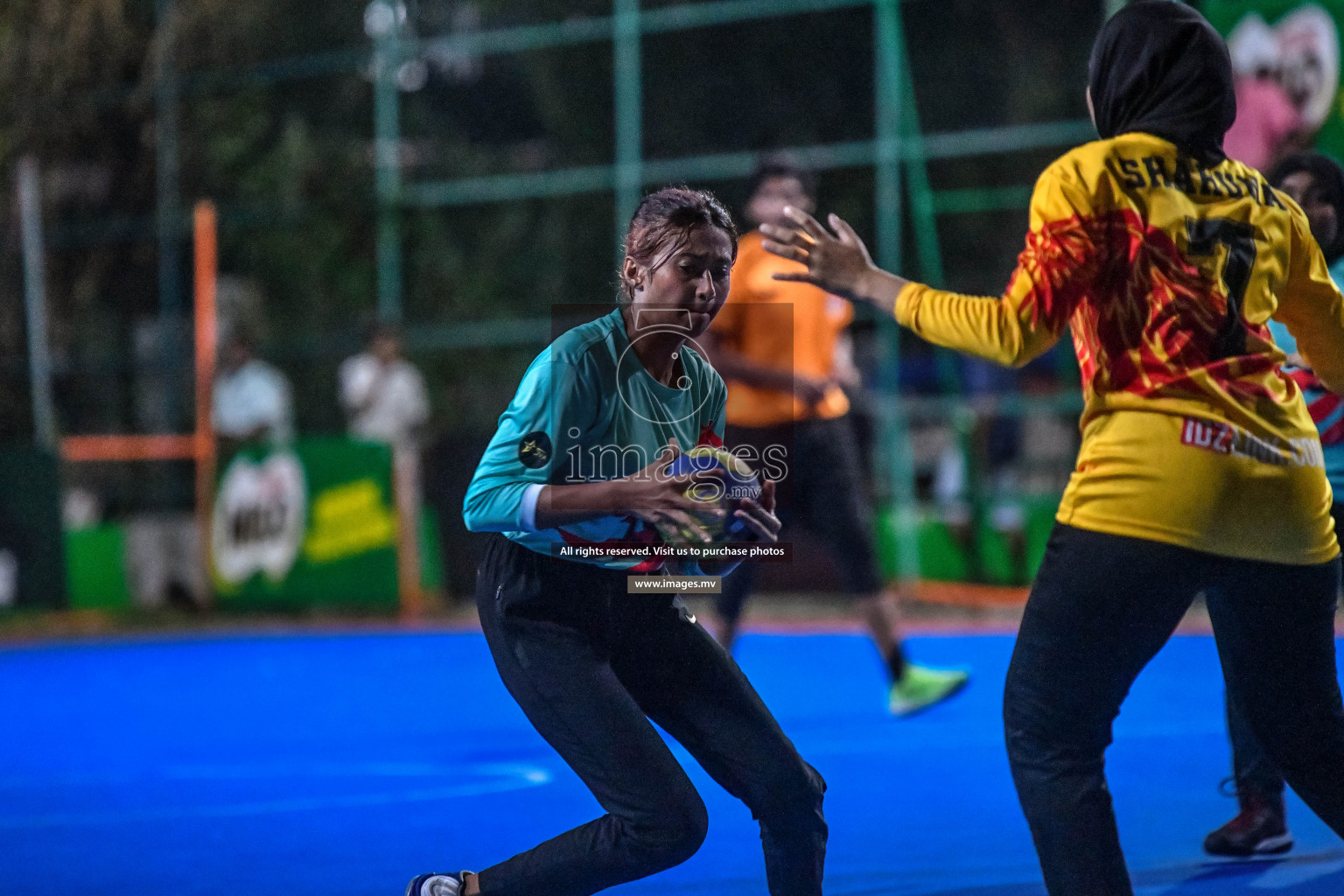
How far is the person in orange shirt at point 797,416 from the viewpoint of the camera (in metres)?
6.43

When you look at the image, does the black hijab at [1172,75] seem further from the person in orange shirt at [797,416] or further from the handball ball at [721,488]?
the person in orange shirt at [797,416]

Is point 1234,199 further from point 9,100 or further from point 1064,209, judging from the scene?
point 9,100

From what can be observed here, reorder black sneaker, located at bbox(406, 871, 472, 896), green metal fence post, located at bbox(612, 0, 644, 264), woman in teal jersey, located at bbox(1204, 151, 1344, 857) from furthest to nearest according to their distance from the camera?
green metal fence post, located at bbox(612, 0, 644, 264), woman in teal jersey, located at bbox(1204, 151, 1344, 857), black sneaker, located at bbox(406, 871, 472, 896)

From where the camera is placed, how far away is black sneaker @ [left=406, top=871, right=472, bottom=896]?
10.4ft

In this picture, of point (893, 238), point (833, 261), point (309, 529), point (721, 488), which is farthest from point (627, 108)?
point (721, 488)

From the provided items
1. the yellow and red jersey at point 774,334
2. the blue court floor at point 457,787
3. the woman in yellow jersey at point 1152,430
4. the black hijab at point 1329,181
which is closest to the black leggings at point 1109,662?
the woman in yellow jersey at point 1152,430

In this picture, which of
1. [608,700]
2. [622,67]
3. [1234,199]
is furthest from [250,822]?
[622,67]

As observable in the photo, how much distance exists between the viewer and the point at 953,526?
37.0ft

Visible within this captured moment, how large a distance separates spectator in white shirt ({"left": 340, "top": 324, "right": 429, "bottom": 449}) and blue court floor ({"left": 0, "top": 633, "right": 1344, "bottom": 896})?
396 centimetres

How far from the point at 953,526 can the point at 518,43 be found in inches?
218

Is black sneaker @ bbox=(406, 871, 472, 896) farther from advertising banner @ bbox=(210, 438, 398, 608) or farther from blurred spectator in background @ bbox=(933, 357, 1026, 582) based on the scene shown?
advertising banner @ bbox=(210, 438, 398, 608)

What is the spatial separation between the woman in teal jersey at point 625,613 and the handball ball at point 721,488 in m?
0.03

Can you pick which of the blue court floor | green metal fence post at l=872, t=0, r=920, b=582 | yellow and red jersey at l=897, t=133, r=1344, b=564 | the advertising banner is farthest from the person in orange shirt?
the advertising banner

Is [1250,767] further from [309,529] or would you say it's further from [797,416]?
[309,529]
